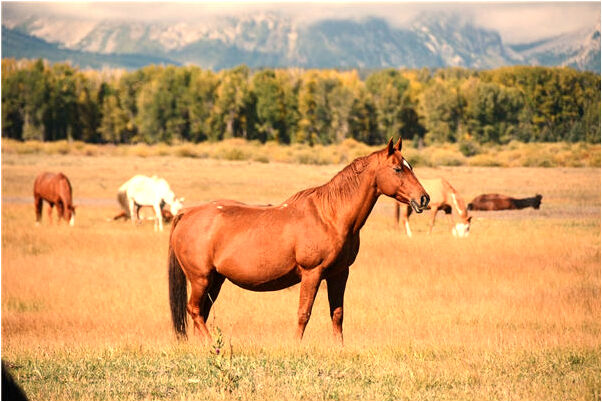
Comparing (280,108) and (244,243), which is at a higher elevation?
(280,108)

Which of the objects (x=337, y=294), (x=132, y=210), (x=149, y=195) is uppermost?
(x=337, y=294)

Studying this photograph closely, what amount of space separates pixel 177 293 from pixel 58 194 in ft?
54.6

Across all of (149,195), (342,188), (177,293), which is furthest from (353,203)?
(149,195)

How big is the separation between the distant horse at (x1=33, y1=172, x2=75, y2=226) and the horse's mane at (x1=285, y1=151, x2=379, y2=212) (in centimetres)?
1780

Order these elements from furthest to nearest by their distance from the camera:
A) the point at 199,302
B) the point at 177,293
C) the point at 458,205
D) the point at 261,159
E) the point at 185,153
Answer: the point at 185,153 < the point at 261,159 < the point at 458,205 < the point at 177,293 < the point at 199,302

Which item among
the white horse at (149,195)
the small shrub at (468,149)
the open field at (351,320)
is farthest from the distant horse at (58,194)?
the small shrub at (468,149)

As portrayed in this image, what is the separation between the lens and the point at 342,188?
8906 mm

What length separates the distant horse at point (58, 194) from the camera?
82.7 ft

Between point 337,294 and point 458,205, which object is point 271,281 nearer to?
point 337,294

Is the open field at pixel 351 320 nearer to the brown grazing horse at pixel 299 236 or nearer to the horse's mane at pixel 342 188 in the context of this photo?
the brown grazing horse at pixel 299 236

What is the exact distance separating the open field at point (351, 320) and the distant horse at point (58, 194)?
0.69 metres

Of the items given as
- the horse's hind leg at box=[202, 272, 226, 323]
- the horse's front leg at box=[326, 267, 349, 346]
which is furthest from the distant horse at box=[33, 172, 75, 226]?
the horse's front leg at box=[326, 267, 349, 346]

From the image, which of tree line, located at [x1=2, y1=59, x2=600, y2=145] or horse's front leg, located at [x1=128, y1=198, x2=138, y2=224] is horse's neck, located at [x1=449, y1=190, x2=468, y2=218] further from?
tree line, located at [x1=2, y1=59, x2=600, y2=145]

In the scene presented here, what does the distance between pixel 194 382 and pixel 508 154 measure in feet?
220
